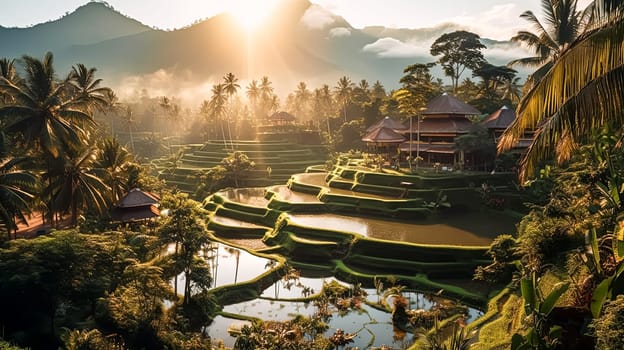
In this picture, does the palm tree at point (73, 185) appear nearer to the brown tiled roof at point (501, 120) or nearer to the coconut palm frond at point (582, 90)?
the coconut palm frond at point (582, 90)

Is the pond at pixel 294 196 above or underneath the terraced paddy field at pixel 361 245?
above

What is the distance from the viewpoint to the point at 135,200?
2398 cm

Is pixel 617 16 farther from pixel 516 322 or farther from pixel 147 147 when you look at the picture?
pixel 147 147

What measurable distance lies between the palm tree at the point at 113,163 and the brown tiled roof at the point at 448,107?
81.6ft

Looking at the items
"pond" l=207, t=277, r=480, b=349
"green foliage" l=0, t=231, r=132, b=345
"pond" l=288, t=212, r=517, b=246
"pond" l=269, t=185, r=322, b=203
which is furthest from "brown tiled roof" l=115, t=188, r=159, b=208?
"green foliage" l=0, t=231, r=132, b=345

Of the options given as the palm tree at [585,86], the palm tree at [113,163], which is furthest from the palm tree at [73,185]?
the palm tree at [585,86]

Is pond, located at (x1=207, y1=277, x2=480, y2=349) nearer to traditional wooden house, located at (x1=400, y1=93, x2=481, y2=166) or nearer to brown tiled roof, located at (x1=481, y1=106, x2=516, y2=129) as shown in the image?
traditional wooden house, located at (x1=400, y1=93, x2=481, y2=166)

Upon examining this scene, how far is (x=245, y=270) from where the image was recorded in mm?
21281

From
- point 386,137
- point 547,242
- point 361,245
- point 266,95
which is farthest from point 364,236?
point 266,95

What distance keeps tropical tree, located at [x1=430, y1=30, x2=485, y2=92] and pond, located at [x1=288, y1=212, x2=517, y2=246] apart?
81.9ft

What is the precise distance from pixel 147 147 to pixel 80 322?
66.0 m

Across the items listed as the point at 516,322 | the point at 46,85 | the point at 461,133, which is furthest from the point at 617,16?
the point at 461,133

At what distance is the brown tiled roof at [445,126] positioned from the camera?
33.2m

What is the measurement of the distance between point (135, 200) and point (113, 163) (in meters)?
3.70
